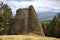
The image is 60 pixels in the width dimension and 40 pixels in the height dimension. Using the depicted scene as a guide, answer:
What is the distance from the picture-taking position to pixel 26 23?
4582mm

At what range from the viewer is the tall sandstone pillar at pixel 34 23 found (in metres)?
4.56

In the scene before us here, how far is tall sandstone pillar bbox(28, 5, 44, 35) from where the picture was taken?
456 centimetres

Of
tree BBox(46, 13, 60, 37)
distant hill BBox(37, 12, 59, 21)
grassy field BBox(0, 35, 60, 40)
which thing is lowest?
grassy field BBox(0, 35, 60, 40)

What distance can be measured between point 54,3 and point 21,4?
837 mm

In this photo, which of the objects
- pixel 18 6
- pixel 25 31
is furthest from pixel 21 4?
pixel 25 31

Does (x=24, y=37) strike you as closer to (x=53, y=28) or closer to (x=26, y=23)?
(x=26, y=23)

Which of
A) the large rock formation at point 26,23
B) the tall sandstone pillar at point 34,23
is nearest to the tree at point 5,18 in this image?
the large rock formation at point 26,23

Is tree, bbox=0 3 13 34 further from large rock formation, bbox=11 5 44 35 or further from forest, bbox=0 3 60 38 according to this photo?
large rock formation, bbox=11 5 44 35

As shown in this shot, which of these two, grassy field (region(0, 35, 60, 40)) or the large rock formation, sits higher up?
the large rock formation

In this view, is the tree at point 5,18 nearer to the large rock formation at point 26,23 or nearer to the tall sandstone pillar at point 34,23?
the large rock formation at point 26,23

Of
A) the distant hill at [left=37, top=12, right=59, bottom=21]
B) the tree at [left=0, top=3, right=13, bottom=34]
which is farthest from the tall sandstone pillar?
the tree at [left=0, top=3, right=13, bottom=34]

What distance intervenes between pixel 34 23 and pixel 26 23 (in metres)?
0.20

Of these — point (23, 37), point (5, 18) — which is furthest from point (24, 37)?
point (5, 18)

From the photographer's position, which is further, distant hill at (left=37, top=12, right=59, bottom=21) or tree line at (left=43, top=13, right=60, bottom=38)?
distant hill at (left=37, top=12, right=59, bottom=21)
